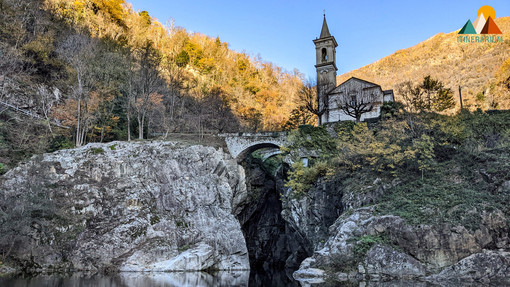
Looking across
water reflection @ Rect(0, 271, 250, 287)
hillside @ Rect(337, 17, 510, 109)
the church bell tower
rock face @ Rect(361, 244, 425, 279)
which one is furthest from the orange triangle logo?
water reflection @ Rect(0, 271, 250, 287)

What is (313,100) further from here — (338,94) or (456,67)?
(456,67)

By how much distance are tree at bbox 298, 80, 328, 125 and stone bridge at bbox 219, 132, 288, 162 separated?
834cm

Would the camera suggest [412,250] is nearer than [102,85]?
Yes

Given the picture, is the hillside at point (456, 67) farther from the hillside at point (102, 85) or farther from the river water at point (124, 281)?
the river water at point (124, 281)

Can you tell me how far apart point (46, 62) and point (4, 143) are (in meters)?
10.0

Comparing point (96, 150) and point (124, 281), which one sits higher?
point (96, 150)

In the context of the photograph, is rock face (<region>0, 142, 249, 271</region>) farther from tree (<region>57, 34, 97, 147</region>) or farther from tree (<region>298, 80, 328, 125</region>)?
tree (<region>298, 80, 328, 125</region>)

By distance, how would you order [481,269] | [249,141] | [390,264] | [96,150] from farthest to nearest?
[249,141] < [96,150] < [390,264] < [481,269]

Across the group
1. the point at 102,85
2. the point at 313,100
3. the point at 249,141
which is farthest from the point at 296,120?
the point at 102,85

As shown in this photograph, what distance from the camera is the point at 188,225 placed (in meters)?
27.4

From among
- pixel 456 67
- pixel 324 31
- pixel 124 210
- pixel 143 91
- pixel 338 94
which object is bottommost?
pixel 124 210

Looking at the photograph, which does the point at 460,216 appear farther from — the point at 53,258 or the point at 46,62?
the point at 46,62

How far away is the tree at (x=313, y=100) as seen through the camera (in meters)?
41.2

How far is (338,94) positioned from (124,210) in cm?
2761
